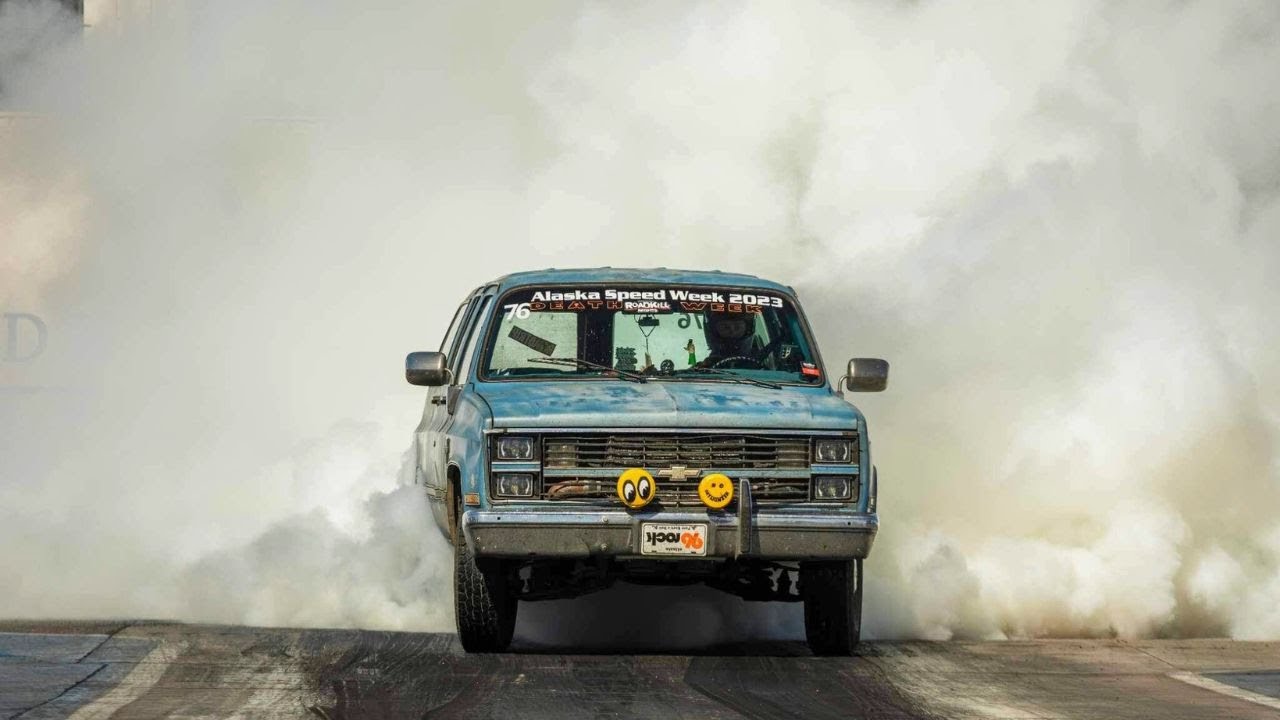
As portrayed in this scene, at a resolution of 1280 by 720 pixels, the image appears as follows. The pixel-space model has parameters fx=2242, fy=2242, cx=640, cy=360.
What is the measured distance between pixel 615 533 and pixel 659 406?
608 mm

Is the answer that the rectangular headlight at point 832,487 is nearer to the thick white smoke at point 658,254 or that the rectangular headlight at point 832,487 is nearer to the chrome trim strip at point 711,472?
the chrome trim strip at point 711,472

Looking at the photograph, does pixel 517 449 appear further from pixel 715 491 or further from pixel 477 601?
pixel 715 491

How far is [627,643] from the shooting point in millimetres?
10633

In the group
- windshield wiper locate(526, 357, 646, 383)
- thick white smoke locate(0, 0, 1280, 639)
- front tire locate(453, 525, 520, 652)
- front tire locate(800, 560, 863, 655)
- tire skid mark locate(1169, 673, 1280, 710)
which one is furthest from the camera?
thick white smoke locate(0, 0, 1280, 639)

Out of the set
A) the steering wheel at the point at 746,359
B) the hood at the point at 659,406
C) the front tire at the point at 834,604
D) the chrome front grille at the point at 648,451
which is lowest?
the front tire at the point at 834,604

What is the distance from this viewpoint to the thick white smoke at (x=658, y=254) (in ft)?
39.3

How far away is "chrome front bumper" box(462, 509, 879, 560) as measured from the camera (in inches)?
369

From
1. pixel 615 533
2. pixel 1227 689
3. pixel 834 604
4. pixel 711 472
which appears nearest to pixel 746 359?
pixel 711 472

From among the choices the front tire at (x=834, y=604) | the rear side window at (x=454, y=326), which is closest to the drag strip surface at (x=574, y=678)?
the front tire at (x=834, y=604)

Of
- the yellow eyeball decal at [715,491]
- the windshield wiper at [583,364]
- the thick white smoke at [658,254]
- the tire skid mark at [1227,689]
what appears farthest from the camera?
the thick white smoke at [658,254]

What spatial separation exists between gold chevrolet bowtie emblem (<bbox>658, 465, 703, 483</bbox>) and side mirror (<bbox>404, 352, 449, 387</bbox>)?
1.48m

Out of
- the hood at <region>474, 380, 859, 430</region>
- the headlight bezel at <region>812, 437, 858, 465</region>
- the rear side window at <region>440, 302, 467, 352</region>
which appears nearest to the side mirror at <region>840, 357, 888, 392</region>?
the hood at <region>474, 380, 859, 430</region>

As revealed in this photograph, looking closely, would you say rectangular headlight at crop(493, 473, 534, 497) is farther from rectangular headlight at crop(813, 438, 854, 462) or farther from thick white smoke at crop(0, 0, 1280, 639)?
thick white smoke at crop(0, 0, 1280, 639)

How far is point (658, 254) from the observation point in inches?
778
